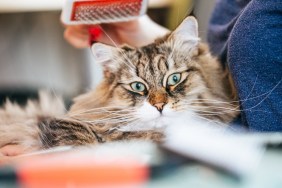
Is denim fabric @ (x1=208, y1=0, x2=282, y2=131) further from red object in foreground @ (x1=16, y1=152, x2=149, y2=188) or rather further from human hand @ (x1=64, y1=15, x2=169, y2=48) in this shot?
red object in foreground @ (x1=16, y1=152, x2=149, y2=188)

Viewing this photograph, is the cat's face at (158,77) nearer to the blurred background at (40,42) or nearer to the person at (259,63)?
the person at (259,63)

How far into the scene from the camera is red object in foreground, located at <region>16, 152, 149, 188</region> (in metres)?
0.44

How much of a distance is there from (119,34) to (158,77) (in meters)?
0.25

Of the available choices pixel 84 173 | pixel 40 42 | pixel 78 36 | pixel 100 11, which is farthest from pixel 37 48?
pixel 84 173

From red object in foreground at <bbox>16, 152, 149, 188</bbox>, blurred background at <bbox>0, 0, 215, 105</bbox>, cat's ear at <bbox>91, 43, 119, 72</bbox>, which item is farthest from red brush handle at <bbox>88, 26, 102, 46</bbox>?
blurred background at <bbox>0, 0, 215, 105</bbox>

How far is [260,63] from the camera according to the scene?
762mm

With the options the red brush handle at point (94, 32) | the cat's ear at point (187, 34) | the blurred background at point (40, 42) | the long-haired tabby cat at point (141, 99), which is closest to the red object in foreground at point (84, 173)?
the long-haired tabby cat at point (141, 99)

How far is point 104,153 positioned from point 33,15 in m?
1.83

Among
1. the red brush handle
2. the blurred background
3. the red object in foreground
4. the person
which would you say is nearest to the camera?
the red object in foreground

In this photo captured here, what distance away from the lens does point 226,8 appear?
3.37 feet

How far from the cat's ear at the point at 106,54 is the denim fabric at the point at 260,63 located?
0.22m

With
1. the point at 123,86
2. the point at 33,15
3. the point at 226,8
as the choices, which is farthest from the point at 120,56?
the point at 33,15

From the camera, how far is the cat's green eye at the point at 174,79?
804mm

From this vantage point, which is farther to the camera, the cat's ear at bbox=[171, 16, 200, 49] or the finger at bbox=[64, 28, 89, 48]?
the finger at bbox=[64, 28, 89, 48]
